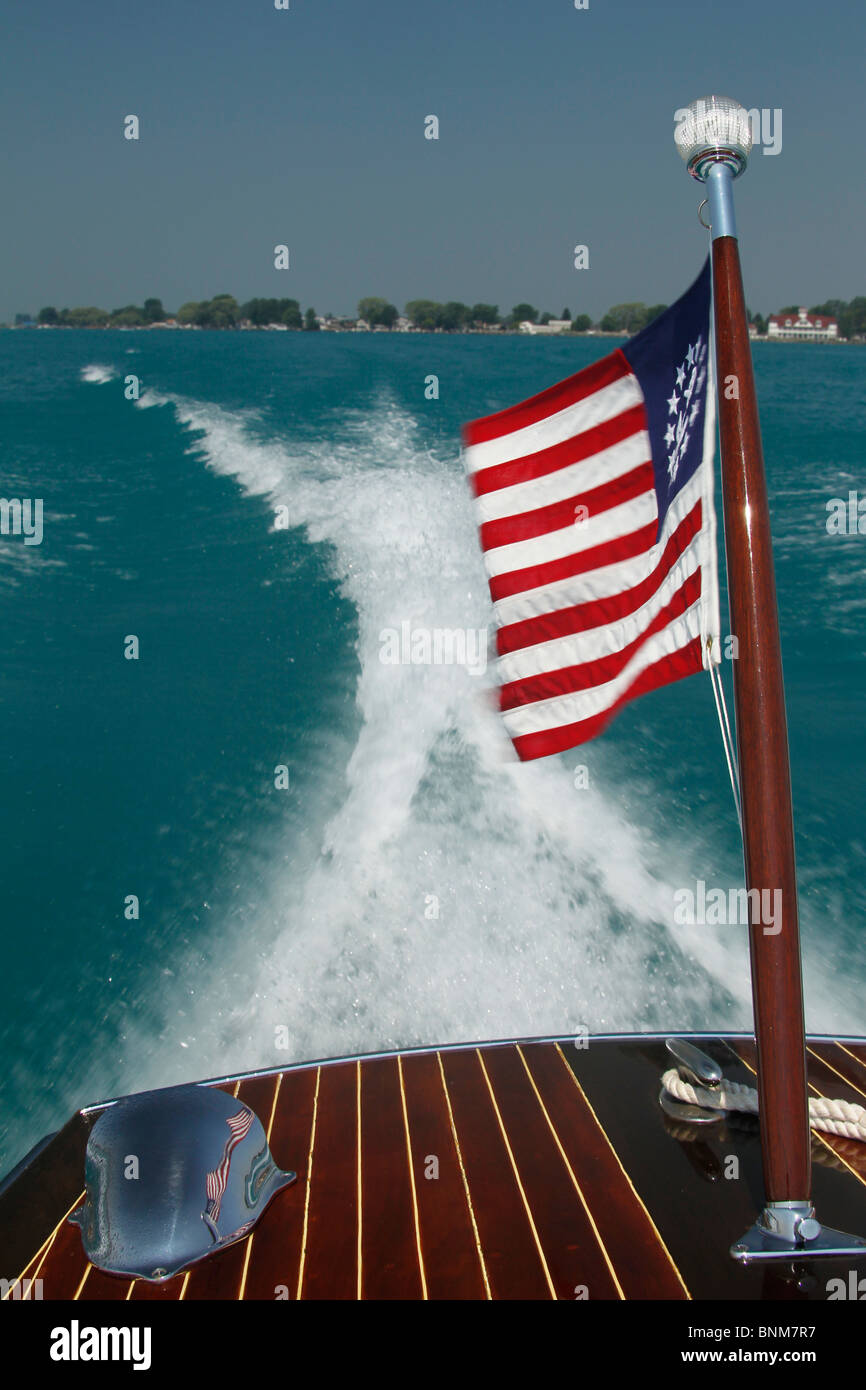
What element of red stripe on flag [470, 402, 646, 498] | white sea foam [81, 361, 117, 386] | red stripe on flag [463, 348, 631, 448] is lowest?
red stripe on flag [470, 402, 646, 498]

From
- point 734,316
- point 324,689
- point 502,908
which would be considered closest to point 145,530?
point 324,689

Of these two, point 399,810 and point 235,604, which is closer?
point 399,810

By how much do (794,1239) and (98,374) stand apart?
24761mm

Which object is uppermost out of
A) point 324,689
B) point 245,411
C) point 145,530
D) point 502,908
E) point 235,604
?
point 245,411

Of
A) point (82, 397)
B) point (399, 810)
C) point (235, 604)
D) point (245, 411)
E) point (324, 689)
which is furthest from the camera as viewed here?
point (82, 397)

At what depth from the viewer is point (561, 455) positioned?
2.69 metres

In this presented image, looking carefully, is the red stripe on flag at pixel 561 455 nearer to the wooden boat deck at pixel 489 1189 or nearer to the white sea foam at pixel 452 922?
the wooden boat deck at pixel 489 1189

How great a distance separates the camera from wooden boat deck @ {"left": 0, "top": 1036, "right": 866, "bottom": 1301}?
2.50m

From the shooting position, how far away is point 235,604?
379 inches

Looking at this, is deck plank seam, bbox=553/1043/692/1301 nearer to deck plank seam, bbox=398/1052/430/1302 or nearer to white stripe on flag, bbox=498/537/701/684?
deck plank seam, bbox=398/1052/430/1302

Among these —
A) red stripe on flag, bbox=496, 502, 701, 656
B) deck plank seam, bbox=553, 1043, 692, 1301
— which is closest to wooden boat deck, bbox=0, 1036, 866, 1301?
deck plank seam, bbox=553, 1043, 692, 1301

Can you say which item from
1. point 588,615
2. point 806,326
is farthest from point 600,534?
point 806,326

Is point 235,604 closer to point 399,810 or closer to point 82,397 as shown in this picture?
point 399,810
